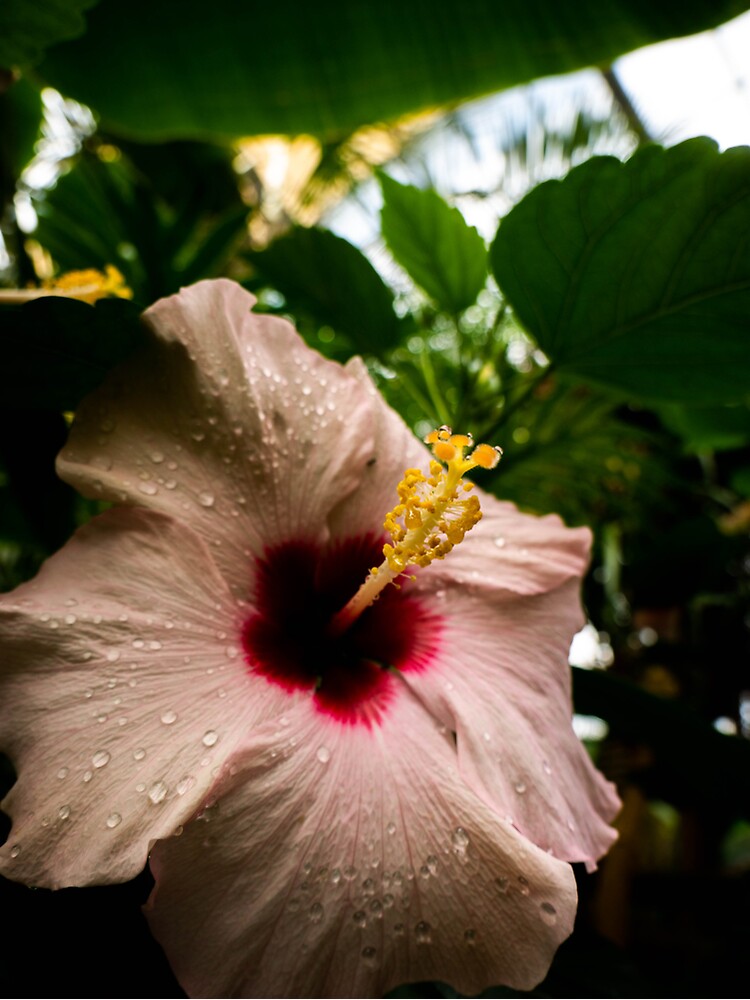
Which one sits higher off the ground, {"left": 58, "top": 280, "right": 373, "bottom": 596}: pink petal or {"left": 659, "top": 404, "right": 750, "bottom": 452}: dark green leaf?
{"left": 58, "top": 280, "right": 373, "bottom": 596}: pink petal

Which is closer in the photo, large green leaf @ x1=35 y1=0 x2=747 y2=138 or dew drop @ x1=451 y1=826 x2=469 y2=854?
dew drop @ x1=451 y1=826 x2=469 y2=854

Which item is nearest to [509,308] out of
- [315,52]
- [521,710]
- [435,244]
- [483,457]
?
[435,244]

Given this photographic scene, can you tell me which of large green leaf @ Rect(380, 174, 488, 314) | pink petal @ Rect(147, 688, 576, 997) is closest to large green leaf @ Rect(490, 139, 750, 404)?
large green leaf @ Rect(380, 174, 488, 314)

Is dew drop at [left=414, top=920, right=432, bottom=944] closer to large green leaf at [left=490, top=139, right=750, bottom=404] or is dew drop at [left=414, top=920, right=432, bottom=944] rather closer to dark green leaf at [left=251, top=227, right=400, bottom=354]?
large green leaf at [left=490, top=139, right=750, bottom=404]

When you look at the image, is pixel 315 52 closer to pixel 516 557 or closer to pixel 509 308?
pixel 509 308

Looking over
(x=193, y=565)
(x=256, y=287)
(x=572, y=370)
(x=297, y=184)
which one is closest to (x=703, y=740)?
(x=572, y=370)

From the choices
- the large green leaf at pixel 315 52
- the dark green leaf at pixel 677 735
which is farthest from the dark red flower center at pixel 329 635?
the large green leaf at pixel 315 52

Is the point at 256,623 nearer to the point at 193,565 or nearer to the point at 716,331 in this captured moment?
the point at 193,565
